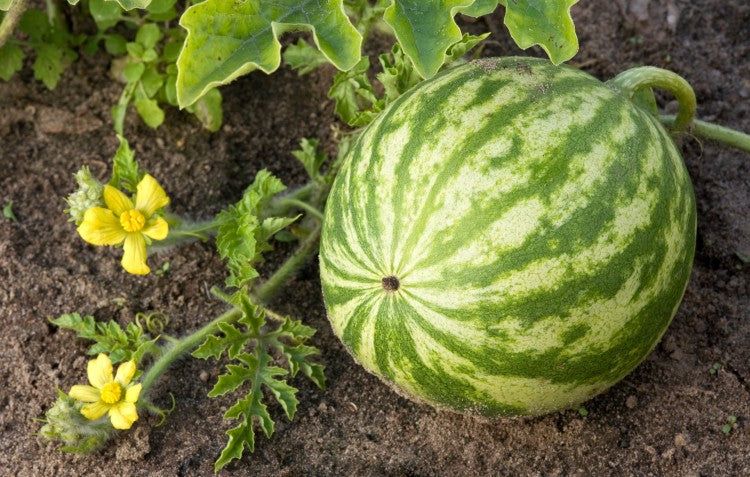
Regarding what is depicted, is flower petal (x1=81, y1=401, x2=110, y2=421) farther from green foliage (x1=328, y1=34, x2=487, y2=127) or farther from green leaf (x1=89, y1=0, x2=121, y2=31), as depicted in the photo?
green leaf (x1=89, y1=0, x2=121, y2=31)

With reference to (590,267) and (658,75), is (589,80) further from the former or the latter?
(590,267)

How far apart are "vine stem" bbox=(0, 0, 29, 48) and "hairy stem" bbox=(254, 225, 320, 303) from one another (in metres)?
1.27

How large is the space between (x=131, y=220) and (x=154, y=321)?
0.45m

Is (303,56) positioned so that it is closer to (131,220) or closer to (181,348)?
(131,220)

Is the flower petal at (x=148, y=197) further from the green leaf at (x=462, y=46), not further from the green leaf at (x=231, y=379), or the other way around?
the green leaf at (x=462, y=46)

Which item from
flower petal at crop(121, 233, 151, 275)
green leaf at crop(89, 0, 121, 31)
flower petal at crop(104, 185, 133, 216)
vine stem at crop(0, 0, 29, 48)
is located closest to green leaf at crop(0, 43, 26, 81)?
vine stem at crop(0, 0, 29, 48)

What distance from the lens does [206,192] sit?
141 inches

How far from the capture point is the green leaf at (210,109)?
356 centimetres

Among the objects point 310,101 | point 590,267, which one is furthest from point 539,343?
point 310,101

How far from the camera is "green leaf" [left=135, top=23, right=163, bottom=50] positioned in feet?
11.4

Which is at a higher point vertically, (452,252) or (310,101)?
(452,252)

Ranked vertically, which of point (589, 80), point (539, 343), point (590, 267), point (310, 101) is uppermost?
point (589, 80)

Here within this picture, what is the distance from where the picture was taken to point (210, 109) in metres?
3.56

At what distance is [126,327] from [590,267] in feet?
5.30
